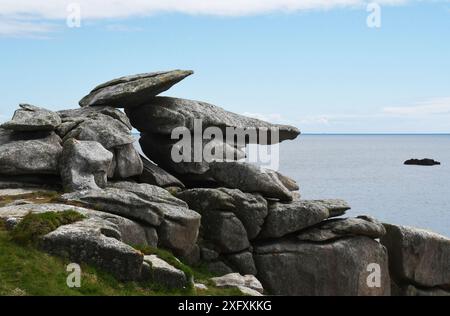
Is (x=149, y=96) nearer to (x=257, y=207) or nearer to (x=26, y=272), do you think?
(x=257, y=207)

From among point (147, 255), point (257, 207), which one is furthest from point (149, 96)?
point (147, 255)

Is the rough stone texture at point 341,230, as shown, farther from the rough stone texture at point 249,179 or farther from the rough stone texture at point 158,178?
the rough stone texture at point 158,178

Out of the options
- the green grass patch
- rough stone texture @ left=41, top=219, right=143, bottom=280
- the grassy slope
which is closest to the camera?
the grassy slope

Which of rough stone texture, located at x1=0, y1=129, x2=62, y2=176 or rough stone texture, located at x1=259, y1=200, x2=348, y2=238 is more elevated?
rough stone texture, located at x1=0, y1=129, x2=62, y2=176

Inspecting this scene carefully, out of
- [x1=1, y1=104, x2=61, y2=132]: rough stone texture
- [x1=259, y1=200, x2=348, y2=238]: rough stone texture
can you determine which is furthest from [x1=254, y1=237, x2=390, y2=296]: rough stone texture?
[x1=1, y1=104, x2=61, y2=132]: rough stone texture

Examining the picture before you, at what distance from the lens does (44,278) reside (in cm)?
2170

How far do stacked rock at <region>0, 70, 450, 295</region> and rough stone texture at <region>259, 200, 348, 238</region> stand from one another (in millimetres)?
68

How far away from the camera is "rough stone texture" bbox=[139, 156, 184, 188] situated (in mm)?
41719

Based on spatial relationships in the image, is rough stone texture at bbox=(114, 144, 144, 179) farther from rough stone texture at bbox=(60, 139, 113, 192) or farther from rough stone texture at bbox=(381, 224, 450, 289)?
rough stone texture at bbox=(381, 224, 450, 289)

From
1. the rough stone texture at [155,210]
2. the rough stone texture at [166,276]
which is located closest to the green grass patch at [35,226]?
the rough stone texture at [166,276]

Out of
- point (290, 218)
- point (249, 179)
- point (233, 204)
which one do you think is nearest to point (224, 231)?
point (233, 204)

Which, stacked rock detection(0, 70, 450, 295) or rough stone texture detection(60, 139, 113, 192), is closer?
stacked rock detection(0, 70, 450, 295)

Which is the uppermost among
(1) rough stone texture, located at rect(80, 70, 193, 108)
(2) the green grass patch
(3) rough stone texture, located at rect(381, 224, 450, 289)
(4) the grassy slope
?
(1) rough stone texture, located at rect(80, 70, 193, 108)

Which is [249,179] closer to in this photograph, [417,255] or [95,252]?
[417,255]
